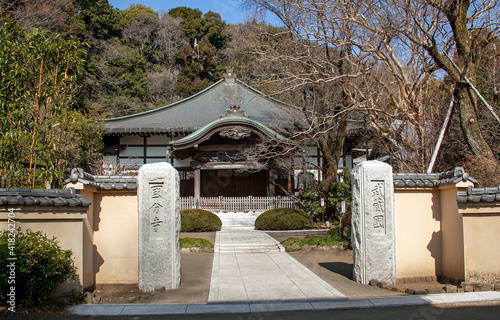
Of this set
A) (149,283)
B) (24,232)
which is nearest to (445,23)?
(149,283)

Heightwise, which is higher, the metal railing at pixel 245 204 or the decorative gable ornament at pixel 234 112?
the decorative gable ornament at pixel 234 112

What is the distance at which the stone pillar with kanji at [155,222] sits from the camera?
7344mm

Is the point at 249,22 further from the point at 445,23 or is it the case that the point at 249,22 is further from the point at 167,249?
the point at 167,249

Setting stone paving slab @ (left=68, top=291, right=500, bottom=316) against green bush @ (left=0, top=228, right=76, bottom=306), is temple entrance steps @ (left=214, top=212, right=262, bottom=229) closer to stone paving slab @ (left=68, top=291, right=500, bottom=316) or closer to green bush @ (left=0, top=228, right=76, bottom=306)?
stone paving slab @ (left=68, top=291, right=500, bottom=316)

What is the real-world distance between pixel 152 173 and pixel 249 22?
10.8 metres

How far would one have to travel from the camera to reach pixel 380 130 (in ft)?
42.3

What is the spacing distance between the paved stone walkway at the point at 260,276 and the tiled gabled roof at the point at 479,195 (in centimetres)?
286

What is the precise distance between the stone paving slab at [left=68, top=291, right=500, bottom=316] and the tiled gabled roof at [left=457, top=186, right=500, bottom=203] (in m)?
1.63

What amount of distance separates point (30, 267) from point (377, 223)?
→ 5.89 metres

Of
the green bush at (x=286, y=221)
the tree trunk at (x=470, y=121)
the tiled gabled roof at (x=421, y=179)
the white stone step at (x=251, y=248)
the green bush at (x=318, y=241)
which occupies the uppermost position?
the tree trunk at (x=470, y=121)

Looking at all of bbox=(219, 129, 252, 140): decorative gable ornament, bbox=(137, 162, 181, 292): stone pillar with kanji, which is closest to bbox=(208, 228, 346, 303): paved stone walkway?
bbox=(137, 162, 181, 292): stone pillar with kanji

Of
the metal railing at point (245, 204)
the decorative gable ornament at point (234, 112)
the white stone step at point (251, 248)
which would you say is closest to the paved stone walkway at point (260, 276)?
the white stone step at point (251, 248)

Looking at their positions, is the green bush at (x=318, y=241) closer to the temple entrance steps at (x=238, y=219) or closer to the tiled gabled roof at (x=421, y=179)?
the tiled gabled roof at (x=421, y=179)

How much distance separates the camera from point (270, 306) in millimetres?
6344
